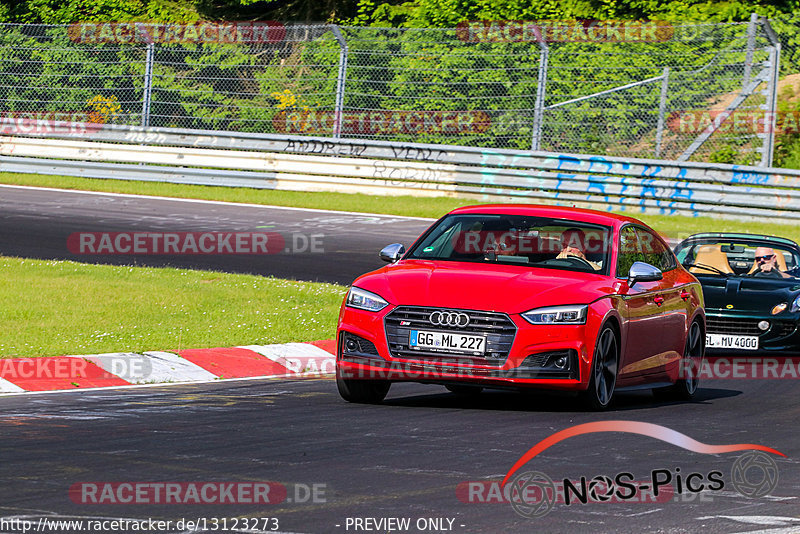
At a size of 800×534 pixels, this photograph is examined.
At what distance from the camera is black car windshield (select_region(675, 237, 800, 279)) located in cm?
1505

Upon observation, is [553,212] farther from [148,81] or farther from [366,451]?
[148,81]

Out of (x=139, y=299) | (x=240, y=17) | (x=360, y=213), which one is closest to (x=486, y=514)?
(x=139, y=299)

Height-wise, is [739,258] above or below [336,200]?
above

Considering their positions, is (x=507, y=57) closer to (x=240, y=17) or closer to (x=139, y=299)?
(x=139, y=299)

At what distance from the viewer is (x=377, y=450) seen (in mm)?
7816

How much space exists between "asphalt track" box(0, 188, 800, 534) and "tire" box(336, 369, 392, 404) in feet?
0.51

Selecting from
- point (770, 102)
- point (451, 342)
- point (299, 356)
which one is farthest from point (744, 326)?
point (770, 102)

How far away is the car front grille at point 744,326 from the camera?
13984mm

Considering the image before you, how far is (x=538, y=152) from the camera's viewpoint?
25.3 metres

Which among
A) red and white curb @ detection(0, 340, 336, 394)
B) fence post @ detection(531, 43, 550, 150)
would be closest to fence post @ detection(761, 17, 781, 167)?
fence post @ detection(531, 43, 550, 150)

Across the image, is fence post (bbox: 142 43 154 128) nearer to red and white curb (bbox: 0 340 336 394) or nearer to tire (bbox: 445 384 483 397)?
red and white curb (bbox: 0 340 336 394)

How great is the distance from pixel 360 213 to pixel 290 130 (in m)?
3.58

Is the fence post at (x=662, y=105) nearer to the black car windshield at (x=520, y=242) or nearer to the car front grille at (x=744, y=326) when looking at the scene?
the car front grille at (x=744, y=326)

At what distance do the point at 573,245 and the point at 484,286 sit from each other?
1336 millimetres
